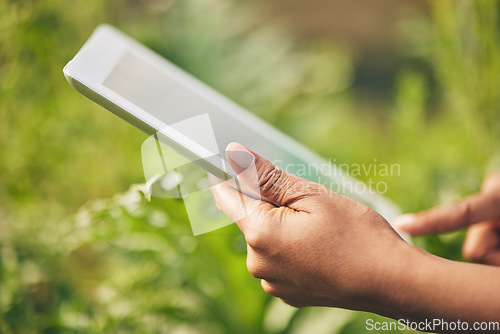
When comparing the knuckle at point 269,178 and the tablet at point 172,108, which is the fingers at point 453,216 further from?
the knuckle at point 269,178

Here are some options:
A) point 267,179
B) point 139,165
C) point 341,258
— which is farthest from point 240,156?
point 139,165

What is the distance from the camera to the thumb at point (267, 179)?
1.48 ft

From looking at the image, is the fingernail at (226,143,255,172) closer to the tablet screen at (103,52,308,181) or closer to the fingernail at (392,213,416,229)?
the tablet screen at (103,52,308,181)

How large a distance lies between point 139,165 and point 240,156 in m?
0.76

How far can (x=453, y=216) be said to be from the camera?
743 mm

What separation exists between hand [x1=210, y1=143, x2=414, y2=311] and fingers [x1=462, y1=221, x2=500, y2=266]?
18.5 inches

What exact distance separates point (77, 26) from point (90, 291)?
0.72 metres

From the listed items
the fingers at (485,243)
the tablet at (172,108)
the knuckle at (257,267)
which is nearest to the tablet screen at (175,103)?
the tablet at (172,108)

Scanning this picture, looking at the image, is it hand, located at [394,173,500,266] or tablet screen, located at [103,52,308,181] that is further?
hand, located at [394,173,500,266]

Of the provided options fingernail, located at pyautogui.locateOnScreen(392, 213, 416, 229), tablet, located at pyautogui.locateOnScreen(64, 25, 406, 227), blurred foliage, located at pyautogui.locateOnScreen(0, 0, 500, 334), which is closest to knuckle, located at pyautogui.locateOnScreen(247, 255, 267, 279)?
tablet, located at pyautogui.locateOnScreen(64, 25, 406, 227)

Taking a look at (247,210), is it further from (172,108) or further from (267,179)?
(172,108)

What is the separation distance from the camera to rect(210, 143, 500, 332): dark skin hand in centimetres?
43

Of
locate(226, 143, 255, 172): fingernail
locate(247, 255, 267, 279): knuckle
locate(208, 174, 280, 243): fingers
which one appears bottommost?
locate(247, 255, 267, 279): knuckle

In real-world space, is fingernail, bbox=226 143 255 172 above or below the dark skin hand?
above
